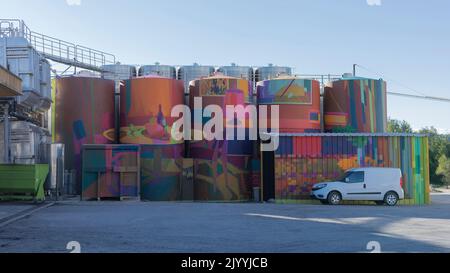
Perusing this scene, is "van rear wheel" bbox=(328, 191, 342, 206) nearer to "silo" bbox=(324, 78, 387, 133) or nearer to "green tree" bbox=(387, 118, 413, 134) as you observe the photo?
"silo" bbox=(324, 78, 387, 133)

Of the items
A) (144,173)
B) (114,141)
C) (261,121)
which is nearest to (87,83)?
(114,141)

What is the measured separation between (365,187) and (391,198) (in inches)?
56.0

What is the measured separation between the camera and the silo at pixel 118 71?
39469mm

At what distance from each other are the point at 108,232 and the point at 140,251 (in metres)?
2.76

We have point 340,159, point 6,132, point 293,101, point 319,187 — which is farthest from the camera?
point 293,101

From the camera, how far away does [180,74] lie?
4003cm

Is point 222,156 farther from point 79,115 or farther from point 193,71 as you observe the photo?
point 193,71

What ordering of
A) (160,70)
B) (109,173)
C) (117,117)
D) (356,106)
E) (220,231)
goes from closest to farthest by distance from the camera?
(220,231) < (109,173) < (117,117) < (356,106) < (160,70)

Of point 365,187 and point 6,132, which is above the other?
point 6,132

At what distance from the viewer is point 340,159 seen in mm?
27109

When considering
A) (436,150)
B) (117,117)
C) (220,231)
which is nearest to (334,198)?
(220,231)

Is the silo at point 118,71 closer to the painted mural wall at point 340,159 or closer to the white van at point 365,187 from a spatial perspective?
the painted mural wall at point 340,159

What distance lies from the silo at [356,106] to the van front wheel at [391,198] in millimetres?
8667

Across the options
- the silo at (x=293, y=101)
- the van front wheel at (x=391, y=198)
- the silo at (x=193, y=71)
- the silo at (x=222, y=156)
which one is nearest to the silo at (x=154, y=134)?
the silo at (x=222, y=156)
